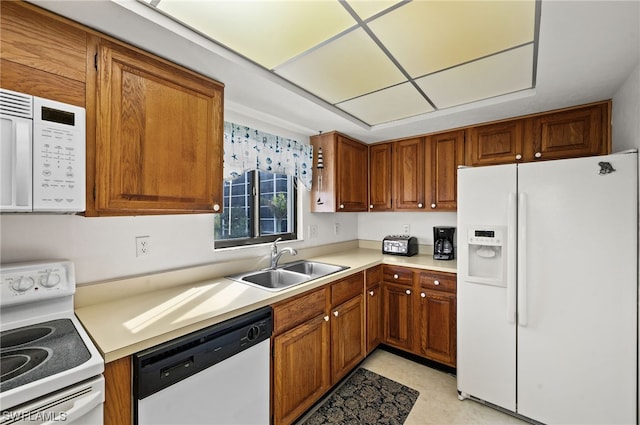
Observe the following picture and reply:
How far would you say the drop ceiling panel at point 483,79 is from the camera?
151 cm

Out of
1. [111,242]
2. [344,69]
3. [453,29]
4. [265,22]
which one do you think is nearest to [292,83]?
[344,69]

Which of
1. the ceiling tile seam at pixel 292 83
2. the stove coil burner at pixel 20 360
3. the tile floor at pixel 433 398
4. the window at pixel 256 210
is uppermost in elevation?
the ceiling tile seam at pixel 292 83

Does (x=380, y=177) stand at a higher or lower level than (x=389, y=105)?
lower

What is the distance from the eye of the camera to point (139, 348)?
41.4 inches

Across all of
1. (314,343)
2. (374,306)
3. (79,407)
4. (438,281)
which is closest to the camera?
(79,407)

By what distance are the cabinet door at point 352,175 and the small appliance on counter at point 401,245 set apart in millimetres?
441

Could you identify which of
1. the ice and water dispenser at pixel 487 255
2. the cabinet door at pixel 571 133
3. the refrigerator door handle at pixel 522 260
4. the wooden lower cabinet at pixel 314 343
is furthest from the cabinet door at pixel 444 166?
the wooden lower cabinet at pixel 314 343

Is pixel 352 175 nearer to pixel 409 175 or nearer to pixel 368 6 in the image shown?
pixel 409 175

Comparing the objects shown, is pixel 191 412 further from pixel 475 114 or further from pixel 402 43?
pixel 475 114

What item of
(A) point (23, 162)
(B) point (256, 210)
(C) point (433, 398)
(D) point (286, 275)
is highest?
(A) point (23, 162)

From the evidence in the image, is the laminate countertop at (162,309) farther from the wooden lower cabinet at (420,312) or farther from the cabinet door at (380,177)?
the cabinet door at (380,177)

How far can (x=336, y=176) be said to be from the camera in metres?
2.70

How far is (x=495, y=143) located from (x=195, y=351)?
8.65 ft

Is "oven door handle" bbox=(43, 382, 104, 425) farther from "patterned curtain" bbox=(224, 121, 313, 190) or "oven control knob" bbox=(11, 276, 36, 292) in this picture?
"patterned curtain" bbox=(224, 121, 313, 190)
